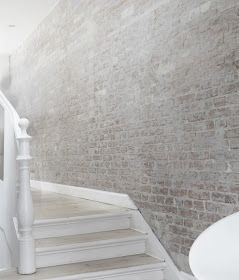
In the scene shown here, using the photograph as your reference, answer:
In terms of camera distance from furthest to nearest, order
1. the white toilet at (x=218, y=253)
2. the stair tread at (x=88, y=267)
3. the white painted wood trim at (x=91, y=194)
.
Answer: the white painted wood trim at (x=91, y=194) < the stair tread at (x=88, y=267) < the white toilet at (x=218, y=253)

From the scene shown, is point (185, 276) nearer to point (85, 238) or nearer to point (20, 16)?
point (85, 238)

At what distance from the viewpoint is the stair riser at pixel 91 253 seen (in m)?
3.60

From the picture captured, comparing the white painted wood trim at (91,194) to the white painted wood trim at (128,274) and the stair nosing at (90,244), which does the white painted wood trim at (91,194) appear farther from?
the white painted wood trim at (128,274)

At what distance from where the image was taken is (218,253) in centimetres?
165

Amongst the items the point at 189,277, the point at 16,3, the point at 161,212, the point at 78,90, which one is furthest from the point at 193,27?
the point at 16,3

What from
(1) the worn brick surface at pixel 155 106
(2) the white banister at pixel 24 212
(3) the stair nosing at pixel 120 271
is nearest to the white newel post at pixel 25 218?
(2) the white banister at pixel 24 212

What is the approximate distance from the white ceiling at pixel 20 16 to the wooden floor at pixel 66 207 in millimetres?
3048

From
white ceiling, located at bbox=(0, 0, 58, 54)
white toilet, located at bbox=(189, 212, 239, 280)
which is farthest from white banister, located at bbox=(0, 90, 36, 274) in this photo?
white ceiling, located at bbox=(0, 0, 58, 54)

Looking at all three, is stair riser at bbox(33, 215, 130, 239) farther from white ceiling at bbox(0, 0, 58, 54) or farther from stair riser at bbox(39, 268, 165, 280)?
white ceiling at bbox(0, 0, 58, 54)

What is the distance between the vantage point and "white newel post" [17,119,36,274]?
3.39 metres

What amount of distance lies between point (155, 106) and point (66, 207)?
169 centimetres

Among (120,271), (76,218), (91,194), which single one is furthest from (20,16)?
(120,271)

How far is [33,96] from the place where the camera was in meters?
8.03

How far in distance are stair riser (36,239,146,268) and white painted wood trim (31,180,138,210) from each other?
47 centimetres
